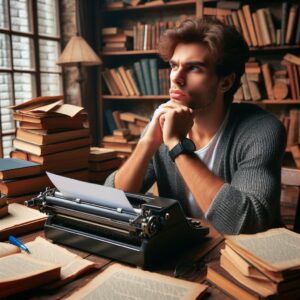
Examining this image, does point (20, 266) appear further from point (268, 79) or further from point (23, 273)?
point (268, 79)

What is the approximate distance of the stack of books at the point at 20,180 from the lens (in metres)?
1.48

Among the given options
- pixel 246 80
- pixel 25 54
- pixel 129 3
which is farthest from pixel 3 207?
pixel 129 3

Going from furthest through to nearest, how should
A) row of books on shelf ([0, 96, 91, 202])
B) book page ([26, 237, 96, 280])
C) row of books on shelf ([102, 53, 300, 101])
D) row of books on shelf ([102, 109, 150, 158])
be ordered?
row of books on shelf ([102, 109, 150, 158]) < row of books on shelf ([102, 53, 300, 101]) < row of books on shelf ([0, 96, 91, 202]) < book page ([26, 237, 96, 280])

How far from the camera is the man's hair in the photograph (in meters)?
1.59

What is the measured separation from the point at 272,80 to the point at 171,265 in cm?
264

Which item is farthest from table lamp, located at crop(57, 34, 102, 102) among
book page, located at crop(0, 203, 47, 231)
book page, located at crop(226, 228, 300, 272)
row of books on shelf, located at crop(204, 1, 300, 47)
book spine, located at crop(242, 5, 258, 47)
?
book page, located at crop(226, 228, 300, 272)

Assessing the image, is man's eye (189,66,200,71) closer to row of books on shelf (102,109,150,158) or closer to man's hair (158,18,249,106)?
man's hair (158,18,249,106)

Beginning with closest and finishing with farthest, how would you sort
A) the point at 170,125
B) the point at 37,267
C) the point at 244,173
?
1. the point at 37,267
2. the point at 244,173
3. the point at 170,125

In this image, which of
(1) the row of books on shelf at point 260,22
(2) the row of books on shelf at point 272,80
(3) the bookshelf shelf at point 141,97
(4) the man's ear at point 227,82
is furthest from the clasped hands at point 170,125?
(3) the bookshelf shelf at point 141,97

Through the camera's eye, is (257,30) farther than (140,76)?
No

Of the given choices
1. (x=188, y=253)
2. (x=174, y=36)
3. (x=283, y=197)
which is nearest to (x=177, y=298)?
(x=188, y=253)

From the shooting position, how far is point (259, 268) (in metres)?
0.75

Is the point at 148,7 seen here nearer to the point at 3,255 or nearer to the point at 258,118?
the point at 258,118

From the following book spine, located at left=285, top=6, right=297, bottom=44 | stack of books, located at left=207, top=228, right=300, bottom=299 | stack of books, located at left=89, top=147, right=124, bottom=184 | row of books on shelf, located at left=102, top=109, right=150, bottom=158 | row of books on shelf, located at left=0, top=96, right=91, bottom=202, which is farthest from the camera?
row of books on shelf, located at left=102, top=109, right=150, bottom=158
